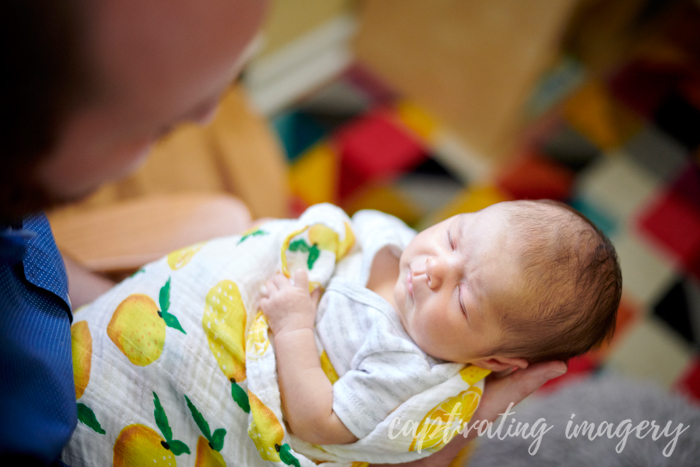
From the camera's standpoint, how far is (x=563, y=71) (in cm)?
224

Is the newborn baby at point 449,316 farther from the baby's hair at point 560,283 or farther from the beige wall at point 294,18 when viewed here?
the beige wall at point 294,18

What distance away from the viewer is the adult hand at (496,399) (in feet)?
2.49

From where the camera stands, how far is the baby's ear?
75cm

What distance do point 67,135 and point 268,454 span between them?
0.50m

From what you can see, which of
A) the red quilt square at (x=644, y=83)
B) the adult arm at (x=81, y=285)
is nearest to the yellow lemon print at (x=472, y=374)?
the adult arm at (x=81, y=285)

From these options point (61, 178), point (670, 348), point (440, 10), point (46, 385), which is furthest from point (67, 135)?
point (670, 348)

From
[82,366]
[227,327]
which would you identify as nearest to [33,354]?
[82,366]

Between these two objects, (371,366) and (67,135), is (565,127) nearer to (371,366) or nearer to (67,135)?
(371,366)

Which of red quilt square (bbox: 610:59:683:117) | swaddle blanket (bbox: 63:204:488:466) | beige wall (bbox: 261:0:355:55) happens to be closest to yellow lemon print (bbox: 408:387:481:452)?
swaddle blanket (bbox: 63:204:488:466)

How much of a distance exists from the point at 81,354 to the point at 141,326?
0.09 m

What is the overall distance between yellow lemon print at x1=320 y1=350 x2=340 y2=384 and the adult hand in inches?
7.1

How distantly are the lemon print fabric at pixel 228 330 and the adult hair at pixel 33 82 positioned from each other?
0.37m

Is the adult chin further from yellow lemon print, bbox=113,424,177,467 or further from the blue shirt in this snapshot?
yellow lemon print, bbox=113,424,177,467

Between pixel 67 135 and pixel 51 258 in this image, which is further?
pixel 51 258
